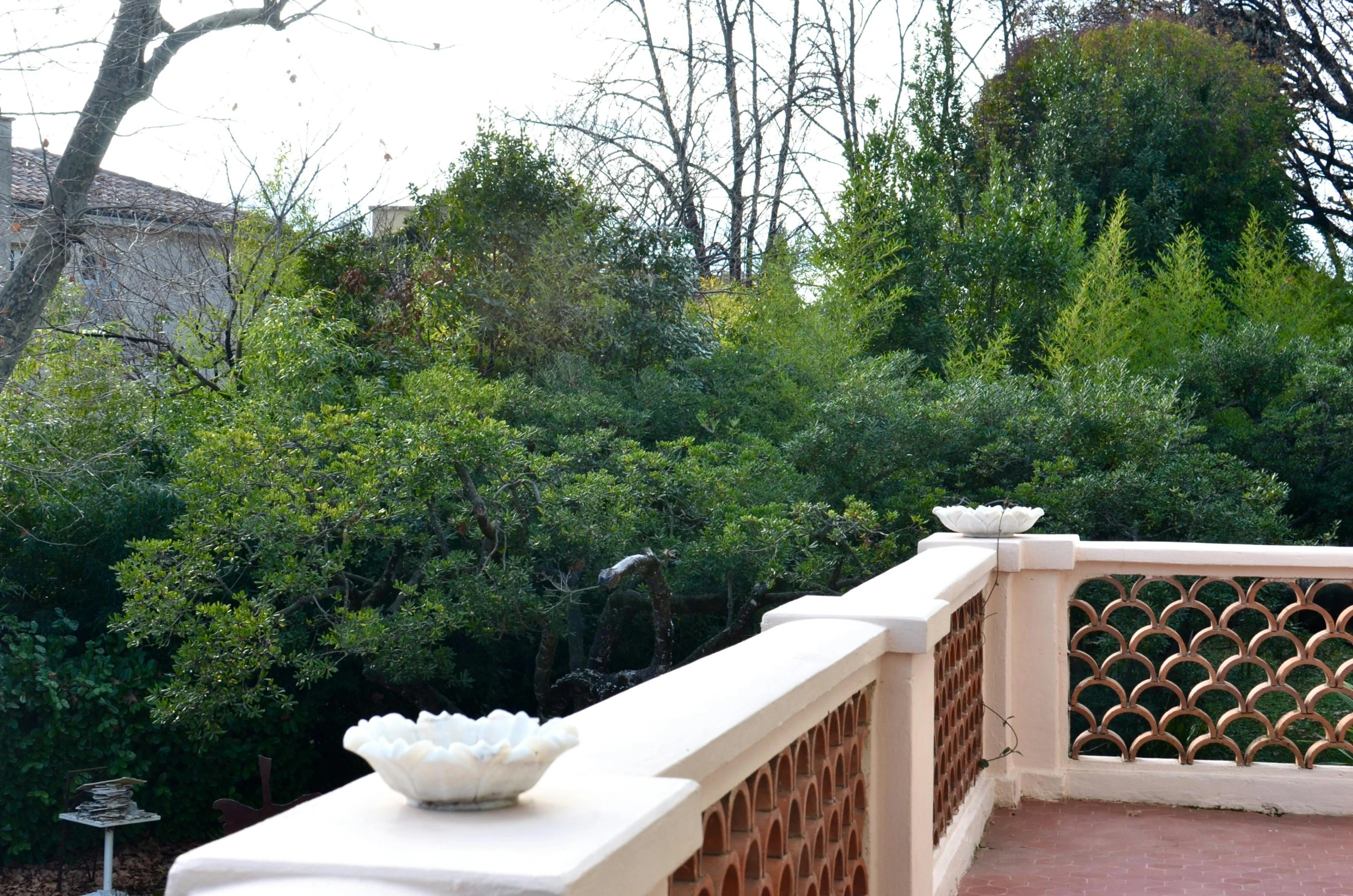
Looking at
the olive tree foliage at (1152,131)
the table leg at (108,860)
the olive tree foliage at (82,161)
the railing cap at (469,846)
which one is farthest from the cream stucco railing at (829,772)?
the olive tree foliage at (1152,131)

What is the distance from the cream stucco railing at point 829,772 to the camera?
112cm

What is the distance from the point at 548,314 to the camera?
37.3 feet

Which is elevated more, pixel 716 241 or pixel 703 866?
pixel 716 241

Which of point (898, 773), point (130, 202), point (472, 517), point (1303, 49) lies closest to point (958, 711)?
point (898, 773)

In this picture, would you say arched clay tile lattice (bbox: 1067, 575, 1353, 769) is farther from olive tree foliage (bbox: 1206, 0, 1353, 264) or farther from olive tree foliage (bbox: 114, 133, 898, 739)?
olive tree foliage (bbox: 1206, 0, 1353, 264)

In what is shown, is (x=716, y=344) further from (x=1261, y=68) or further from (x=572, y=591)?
(x=1261, y=68)

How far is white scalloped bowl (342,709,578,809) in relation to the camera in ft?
3.99

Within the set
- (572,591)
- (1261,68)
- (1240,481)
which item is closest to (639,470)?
(572,591)

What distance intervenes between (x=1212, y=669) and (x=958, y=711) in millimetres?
1784

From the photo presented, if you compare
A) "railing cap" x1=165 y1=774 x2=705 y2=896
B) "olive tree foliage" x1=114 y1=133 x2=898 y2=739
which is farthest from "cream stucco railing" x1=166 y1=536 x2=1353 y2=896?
"olive tree foliage" x1=114 y1=133 x2=898 y2=739

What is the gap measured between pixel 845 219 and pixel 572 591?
685cm

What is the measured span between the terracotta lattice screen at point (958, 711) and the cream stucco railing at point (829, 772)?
0.02 m

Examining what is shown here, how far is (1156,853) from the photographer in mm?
4227

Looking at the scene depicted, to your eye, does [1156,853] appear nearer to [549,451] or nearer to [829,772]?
[829,772]
